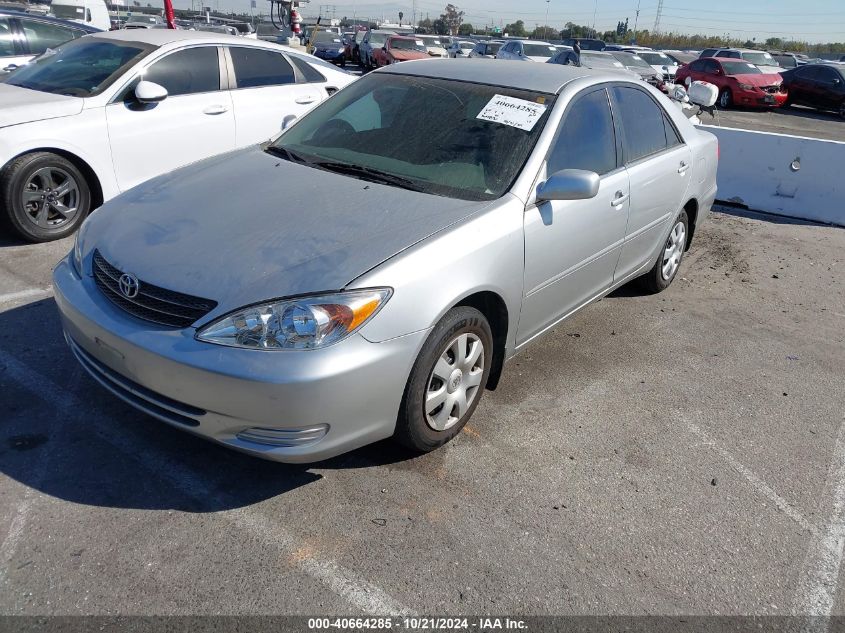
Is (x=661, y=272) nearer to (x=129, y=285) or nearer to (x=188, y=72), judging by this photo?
(x=129, y=285)

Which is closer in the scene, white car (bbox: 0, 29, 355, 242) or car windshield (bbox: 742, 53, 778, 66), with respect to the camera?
white car (bbox: 0, 29, 355, 242)

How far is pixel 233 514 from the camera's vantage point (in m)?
2.68

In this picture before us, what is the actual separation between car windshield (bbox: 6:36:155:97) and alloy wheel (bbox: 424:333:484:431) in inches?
163

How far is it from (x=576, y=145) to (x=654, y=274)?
1.81 metres

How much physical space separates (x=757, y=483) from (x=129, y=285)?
2.88 meters

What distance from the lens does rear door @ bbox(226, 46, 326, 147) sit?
20.5ft

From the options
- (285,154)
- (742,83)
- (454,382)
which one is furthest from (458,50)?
(454,382)

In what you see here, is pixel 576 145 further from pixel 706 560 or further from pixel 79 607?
pixel 79 607

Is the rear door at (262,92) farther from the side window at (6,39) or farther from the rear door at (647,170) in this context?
the side window at (6,39)

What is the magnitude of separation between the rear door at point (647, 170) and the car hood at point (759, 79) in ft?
63.0

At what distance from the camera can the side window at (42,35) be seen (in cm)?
909

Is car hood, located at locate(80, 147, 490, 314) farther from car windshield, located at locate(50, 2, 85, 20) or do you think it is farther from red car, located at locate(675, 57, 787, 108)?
red car, located at locate(675, 57, 787, 108)

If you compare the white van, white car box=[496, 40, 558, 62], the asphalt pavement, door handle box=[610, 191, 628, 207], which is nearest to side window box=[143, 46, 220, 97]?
the asphalt pavement

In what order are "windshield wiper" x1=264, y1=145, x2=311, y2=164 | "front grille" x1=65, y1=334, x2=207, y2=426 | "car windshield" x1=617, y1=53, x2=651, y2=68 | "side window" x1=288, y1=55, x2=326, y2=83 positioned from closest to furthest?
"front grille" x1=65, y1=334, x2=207, y2=426 < "windshield wiper" x1=264, y1=145, x2=311, y2=164 < "side window" x1=288, y1=55, x2=326, y2=83 < "car windshield" x1=617, y1=53, x2=651, y2=68
